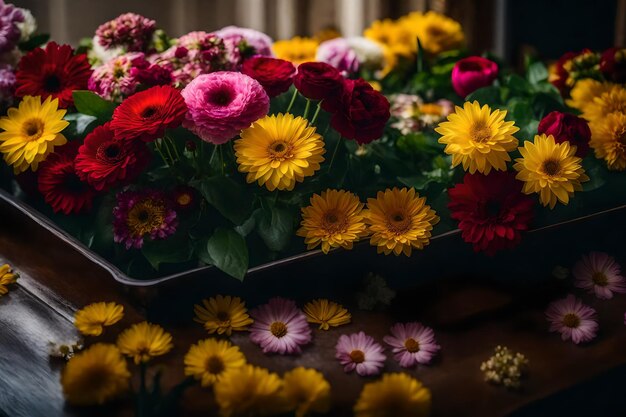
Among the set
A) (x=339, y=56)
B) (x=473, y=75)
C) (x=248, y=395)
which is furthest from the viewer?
(x=339, y=56)

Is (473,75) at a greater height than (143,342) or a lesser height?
greater

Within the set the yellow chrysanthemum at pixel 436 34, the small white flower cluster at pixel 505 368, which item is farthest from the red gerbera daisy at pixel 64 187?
the yellow chrysanthemum at pixel 436 34

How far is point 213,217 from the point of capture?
87cm

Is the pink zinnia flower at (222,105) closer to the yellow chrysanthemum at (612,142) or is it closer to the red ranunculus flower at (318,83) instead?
the red ranunculus flower at (318,83)

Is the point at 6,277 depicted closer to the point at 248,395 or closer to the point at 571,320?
the point at 248,395

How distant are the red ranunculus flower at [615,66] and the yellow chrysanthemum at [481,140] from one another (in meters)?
0.36

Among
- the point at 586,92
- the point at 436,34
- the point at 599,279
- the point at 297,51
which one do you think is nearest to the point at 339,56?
the point at 297,51

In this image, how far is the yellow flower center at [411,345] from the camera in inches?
30.1

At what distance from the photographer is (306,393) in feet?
2.19

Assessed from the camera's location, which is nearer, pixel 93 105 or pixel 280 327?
pixel 280 327

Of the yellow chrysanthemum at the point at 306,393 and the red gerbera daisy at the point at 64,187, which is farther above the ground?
the red gerbera daisy at the point at 64,187

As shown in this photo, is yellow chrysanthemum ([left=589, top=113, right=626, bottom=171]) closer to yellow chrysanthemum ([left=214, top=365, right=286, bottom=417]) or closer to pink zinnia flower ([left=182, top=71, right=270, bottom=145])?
pink zinnia flower ([left=182, top=71, right=270, bottom=145])

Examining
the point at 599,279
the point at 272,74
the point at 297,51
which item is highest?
the point at 272,74

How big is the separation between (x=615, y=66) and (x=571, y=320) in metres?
0.48
